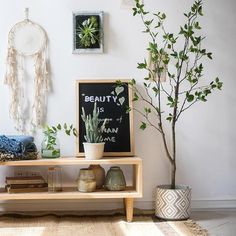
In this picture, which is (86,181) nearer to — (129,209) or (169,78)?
(129,209)

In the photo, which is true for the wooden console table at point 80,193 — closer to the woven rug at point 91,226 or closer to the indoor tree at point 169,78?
the woven rug at point 91,226

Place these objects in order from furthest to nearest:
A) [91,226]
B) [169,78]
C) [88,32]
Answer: [169,78]
[88,32]
[91,226]

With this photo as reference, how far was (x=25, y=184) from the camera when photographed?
279cm

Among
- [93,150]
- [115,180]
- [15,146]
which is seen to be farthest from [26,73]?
[115,180]

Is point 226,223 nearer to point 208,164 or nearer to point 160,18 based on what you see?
point 208,164

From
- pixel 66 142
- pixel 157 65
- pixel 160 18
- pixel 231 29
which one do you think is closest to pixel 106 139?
pixel 66 142

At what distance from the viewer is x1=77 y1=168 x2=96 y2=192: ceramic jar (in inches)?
108

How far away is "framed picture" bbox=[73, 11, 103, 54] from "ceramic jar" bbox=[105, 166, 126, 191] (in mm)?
826

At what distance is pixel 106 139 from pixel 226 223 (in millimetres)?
922

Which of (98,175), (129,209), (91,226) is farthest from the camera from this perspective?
(98,175)

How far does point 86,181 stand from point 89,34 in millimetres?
983

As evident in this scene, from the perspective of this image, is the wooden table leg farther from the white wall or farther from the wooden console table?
the white wall

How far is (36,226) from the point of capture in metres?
2.67

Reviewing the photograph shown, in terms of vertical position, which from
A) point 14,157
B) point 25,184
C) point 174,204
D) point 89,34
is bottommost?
point 174,204
